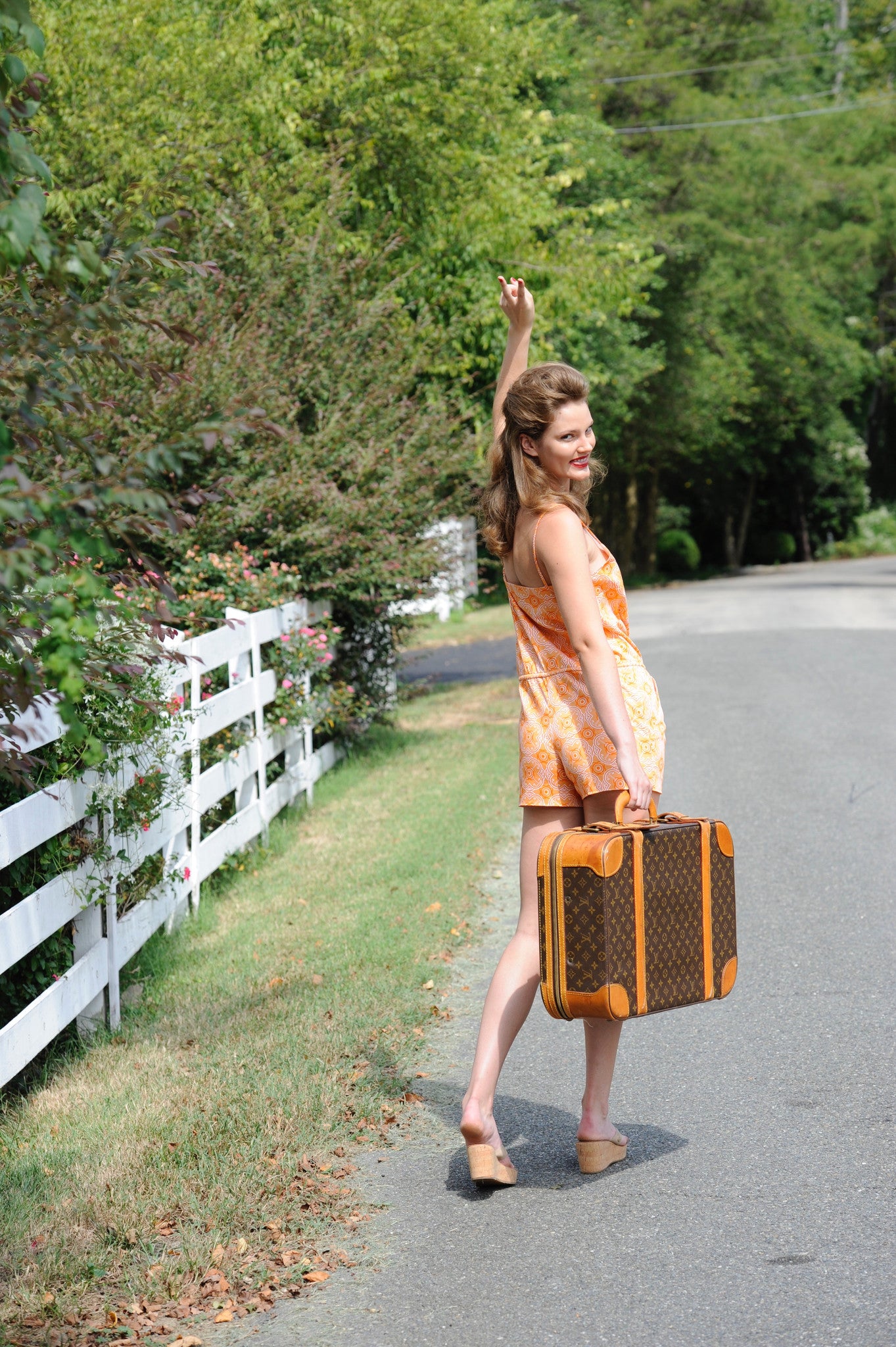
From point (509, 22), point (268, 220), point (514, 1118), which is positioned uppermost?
point (509, 22)

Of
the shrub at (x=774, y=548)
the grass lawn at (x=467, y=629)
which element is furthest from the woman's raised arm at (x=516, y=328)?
the shrub at (x=774, y=548)

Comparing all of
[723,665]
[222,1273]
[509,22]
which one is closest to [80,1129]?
[222,1273]

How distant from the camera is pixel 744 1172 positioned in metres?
3.88

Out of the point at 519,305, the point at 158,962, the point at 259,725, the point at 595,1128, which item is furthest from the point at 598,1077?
the point at 259,725

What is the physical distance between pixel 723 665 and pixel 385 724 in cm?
496

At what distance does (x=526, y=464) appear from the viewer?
390 cm

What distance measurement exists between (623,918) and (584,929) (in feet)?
0.32

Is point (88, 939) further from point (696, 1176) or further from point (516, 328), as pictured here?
point (516, 328)

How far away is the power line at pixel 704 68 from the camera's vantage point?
33.4 metres

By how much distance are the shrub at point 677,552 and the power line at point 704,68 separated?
13662 mm

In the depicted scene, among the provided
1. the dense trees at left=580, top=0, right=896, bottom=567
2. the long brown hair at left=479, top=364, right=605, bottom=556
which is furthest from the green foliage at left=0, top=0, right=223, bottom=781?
the dense trees at left=580, top=0, right=896, bottom=567

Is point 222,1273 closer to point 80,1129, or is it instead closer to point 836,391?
point 80,1129

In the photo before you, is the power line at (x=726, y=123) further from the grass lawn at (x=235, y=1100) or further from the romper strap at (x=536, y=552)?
the romper strap at (x=536, y=552)

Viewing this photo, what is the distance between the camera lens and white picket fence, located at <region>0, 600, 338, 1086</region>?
4434 millimetres
